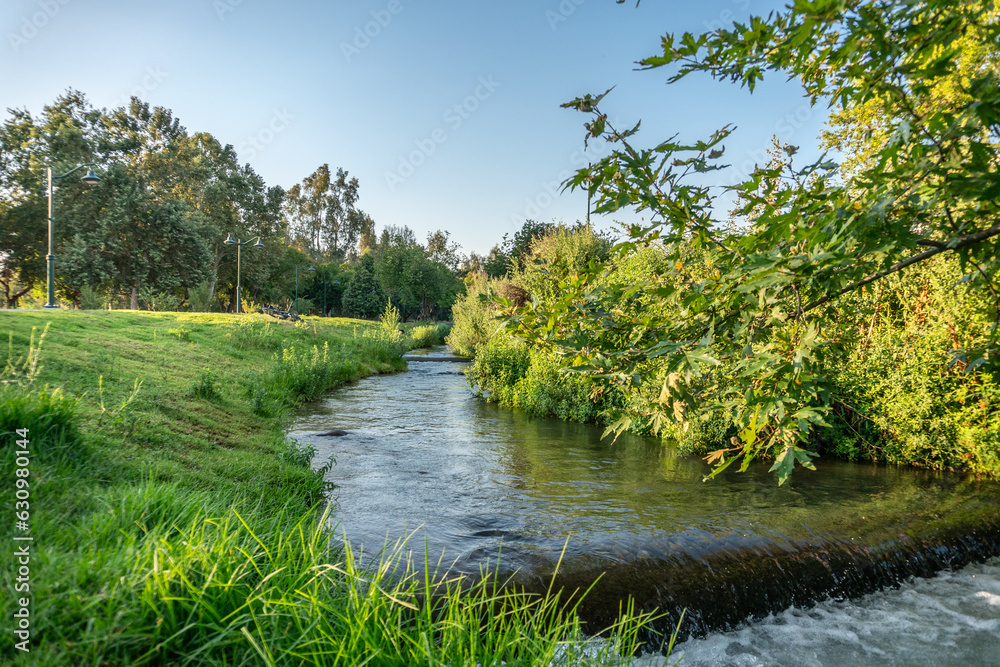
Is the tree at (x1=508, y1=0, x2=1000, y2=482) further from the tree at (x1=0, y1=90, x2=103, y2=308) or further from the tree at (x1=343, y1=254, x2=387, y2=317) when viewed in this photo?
the tree at (x1=343, y1=254, x2=387, y2=317)

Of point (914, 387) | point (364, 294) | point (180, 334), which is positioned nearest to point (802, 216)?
point (914, 387)

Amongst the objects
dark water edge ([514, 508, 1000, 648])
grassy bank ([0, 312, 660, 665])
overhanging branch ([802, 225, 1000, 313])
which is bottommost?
dark water edge ([514, 508, 1000, 648])

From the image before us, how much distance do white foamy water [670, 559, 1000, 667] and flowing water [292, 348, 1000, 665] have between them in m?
0.02

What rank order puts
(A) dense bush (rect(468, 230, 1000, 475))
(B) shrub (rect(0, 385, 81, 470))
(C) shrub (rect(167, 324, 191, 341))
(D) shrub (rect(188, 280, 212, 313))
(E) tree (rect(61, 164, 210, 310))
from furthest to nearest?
(D) shrub (rect(188, 280, 212, 313))
(E) tree (rect(61, 164, 210, 310))
(C) shrub (rect(167, 324, 191, 341))
(A) dense bush (rect(468, 230, 1000, 475))
(B) shrub (rect(0, 385, 81, 470))

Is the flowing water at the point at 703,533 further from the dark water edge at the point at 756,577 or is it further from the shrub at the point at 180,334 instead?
the shrub at the point at 180,334

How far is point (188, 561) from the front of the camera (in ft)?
9.27

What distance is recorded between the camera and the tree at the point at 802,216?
2.00 meters

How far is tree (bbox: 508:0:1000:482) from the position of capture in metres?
2.00

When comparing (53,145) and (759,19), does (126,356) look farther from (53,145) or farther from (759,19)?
(53,145)

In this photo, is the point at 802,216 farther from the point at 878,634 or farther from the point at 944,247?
the point at 878,634

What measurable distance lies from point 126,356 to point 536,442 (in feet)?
26.2

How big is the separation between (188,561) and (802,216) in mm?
3601

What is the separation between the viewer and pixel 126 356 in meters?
9.70

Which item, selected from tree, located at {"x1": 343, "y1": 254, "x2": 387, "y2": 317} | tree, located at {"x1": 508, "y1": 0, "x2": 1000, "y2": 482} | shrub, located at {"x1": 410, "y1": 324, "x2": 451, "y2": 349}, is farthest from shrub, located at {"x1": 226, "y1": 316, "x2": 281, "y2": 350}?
tree, located at {"x1": 343, "y1": 254, "x2": 387, "y2": 317}
